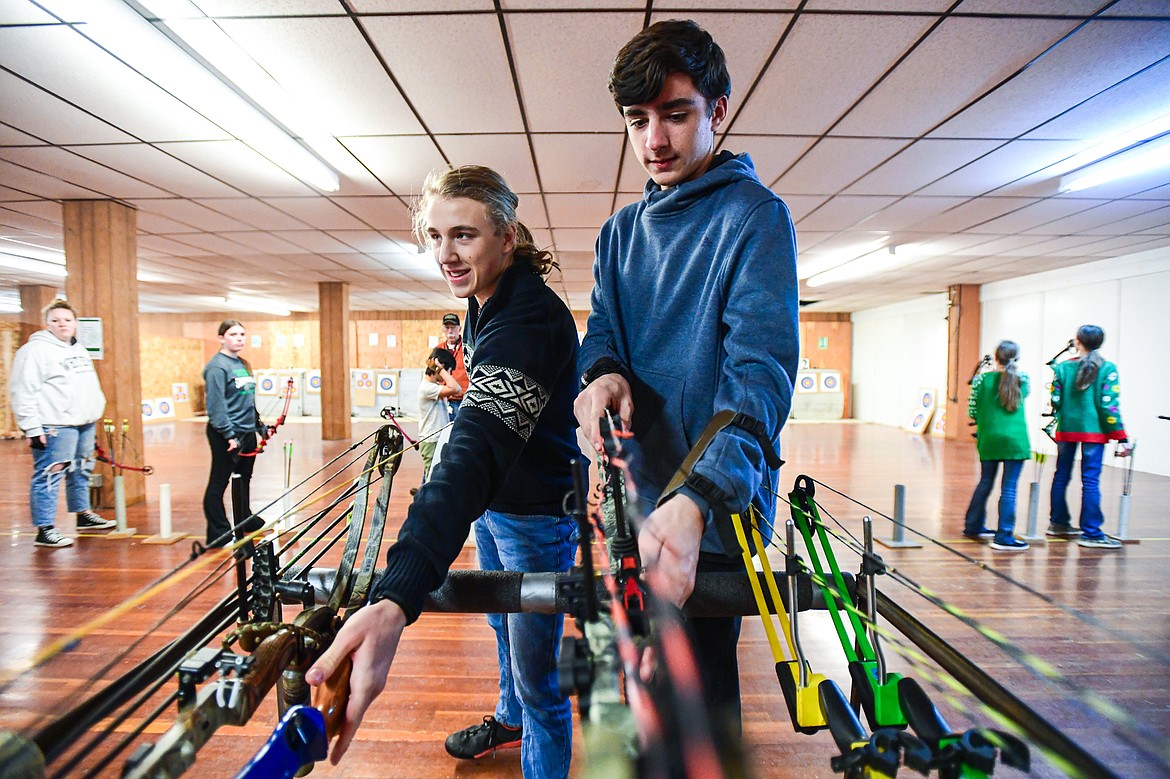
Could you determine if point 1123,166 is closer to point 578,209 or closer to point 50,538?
point 578,209

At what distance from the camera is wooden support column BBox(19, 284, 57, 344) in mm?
10453

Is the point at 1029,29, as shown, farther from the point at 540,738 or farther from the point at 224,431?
the point at 224,431

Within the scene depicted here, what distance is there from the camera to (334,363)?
10.4 m

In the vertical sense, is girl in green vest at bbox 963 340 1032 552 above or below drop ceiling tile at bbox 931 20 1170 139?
below

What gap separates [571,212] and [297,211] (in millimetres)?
2796

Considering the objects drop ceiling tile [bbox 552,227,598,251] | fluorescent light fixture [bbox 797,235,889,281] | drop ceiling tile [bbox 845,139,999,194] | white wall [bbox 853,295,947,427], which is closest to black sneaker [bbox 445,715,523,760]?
drop ceiling tile [bbox 845,139,999,194]

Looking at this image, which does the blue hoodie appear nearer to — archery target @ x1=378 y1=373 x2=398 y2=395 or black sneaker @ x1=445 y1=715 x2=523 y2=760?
black sneaker @ x1=445 y1=715 x2=523 y2=760

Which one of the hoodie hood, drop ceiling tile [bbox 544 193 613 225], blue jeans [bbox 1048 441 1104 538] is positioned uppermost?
drop ceiling tile [bbox 544 193 613 225]

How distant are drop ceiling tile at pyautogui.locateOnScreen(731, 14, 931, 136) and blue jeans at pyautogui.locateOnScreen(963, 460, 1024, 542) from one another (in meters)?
2.79

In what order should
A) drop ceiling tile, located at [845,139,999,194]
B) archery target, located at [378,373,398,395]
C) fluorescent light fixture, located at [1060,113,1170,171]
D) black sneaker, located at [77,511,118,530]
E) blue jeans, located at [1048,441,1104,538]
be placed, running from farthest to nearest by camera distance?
archery target, located at [378,373,398,395]
black sneaker, located at [77,511,118,530]
blue jeans, located at [1048,441,1104,538]
drop ceiling tile, located at [845,139,999,194]
fluorescent light fixture, located at [1060,113,1170,171]

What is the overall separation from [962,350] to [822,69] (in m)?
9.67

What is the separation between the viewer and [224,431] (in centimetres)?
418

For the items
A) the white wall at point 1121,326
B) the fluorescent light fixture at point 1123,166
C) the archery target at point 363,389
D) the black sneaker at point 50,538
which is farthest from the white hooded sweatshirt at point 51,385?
the white wall at point 1121,326

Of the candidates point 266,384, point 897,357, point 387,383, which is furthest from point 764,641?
point 266,384
